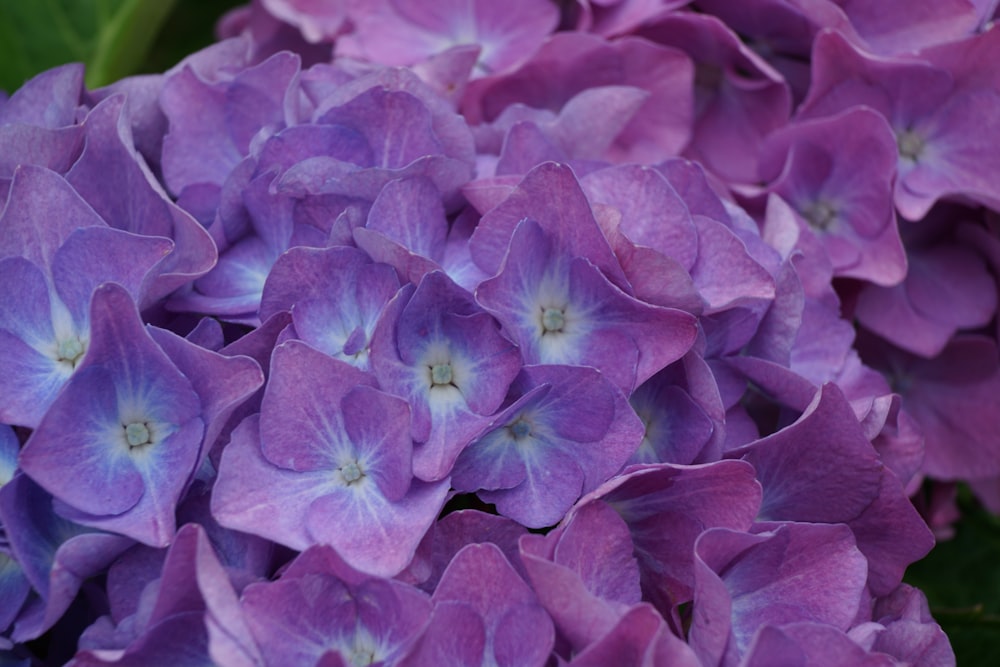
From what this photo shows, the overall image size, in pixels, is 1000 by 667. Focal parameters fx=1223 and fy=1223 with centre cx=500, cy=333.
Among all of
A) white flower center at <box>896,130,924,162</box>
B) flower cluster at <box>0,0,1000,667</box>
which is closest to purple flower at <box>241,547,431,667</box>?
flower cluster at <box>0,0,1000,667</box>

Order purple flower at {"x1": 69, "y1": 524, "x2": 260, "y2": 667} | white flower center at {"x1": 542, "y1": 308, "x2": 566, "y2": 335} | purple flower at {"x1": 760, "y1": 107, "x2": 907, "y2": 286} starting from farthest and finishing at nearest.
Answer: purple flower at {"x1": 760, "y1": 107, "x2": 907, "y2": 286}, white flower center at {"x1": 542, "y1": 308, "x2": 566, "y2": 335}, purple flower at {"x1": 69, "y1": 524, "x2": 260, "y2": 667}

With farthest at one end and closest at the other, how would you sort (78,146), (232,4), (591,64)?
(232,4) → (591,64) → (78,146)

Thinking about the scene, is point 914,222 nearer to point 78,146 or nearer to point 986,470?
point 986,470

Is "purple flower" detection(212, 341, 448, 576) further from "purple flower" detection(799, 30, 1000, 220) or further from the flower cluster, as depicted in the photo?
"purple flower" detection(799, 30, 1000, 220)

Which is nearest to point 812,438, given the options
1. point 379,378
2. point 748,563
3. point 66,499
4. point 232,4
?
point 748,563

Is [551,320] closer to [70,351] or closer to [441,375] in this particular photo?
[441,375]

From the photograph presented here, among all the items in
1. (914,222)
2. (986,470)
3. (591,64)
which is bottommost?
(986,470)

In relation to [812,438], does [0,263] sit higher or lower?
higher
